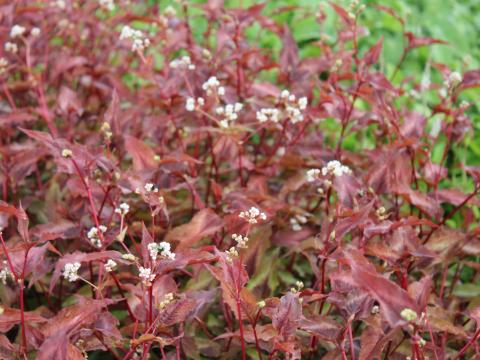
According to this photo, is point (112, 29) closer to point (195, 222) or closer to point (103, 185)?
point (103, 185)

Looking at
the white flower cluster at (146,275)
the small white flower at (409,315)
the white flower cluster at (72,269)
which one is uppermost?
the small white flower at (409,315)

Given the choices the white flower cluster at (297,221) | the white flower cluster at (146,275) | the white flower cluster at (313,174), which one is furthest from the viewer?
the white flower cluster at (297,221)

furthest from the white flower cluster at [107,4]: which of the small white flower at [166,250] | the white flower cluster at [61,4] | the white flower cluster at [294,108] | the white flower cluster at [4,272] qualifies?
the small white flower at [166,250]

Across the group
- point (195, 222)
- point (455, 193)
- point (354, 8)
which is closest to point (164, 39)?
point (354, 8)

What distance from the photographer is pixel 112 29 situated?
8.72 ft

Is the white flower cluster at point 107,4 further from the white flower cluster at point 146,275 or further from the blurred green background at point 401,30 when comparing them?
the white flower cluster at point 146,275

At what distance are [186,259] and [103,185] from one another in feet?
1.84

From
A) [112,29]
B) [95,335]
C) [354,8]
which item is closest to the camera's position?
[95,335]

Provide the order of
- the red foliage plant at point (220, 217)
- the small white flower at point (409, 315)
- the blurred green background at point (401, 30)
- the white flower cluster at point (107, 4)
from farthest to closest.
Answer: the blurred green background at point (401, 30) < the white flower cluster at point (107, 4) < the red foliage plant at point (220, 217) < the small white flower at point (409, 315)

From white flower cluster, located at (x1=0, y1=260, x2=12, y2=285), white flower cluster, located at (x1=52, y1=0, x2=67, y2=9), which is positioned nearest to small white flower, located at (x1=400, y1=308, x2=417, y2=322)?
white flower cluster, located at (x1=0, y1=260, x2=12, y2=285)

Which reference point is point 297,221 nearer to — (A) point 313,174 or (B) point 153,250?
(A) point 313,174

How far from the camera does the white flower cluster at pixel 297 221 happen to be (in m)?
1.91

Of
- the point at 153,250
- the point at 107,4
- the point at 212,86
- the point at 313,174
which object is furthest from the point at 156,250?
the point at 107,4

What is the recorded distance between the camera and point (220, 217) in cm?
183
